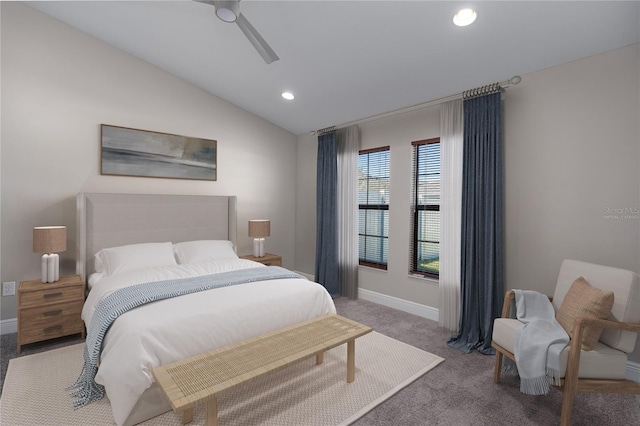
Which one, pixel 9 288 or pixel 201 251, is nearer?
pixel 9 288

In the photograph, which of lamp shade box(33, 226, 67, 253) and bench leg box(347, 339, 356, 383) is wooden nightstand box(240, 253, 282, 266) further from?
bench leg box(347, 339, 356, 383)

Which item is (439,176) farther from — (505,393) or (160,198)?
(160,198)

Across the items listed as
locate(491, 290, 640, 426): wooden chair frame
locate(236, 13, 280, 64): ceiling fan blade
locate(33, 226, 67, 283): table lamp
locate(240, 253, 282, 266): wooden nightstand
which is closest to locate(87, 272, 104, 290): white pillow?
locate(33, 226, 67, 283): table lamp

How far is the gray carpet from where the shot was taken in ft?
6.53

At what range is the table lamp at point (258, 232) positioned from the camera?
4.45 meters

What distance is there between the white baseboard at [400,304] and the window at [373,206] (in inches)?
15.3

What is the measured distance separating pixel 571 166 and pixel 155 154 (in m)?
4.40

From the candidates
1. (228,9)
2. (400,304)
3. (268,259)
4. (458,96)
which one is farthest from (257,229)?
(458,96)

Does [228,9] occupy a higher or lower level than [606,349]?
higher

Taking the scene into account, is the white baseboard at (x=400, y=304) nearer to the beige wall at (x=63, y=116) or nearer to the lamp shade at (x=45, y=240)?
the beige wall at (x=63, y=116)

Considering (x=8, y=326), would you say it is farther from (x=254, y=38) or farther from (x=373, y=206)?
(x=373, y=206)

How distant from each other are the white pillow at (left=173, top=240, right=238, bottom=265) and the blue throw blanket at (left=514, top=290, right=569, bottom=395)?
301 cm

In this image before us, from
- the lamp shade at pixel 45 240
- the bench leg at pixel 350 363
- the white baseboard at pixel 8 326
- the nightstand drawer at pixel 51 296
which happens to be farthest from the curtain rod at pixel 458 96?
the white baseboard at pixel 8 326

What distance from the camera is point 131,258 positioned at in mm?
3273
